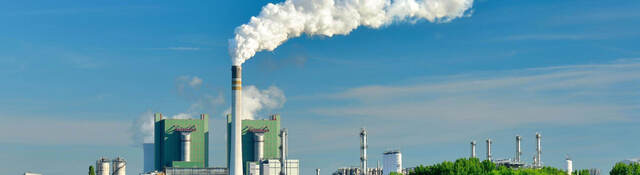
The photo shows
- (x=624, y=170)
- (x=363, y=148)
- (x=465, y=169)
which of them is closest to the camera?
(x=465, y=169)

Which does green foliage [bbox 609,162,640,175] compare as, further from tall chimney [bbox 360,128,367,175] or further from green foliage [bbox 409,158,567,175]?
tall chimney [bbox 360,128,367,175]

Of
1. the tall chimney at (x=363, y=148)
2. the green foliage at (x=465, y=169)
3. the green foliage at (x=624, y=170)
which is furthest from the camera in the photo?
the tall chimney at (x=363, y=148)

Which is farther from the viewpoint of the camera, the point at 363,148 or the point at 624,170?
the point at 363,148

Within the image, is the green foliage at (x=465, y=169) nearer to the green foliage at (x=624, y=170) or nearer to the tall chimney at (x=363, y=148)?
the green foliage at (x=624, y=170)

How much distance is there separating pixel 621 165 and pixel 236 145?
7137 centimetres

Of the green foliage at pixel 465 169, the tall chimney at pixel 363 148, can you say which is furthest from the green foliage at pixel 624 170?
the tall chimney at pixel 363 148

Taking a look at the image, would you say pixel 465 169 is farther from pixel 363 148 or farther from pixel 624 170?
pixel 363 148

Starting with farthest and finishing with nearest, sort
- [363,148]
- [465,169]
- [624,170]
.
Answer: [363,148], [624,170], [465,169]

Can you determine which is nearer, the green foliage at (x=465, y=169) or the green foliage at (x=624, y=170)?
the green foliage at (x=465, y=169)

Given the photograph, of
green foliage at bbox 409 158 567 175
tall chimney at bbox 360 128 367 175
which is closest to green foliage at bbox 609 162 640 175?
green foliage at bbox 409 158 567 175

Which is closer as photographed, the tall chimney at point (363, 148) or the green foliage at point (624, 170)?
the green foliage at point (624, 170)

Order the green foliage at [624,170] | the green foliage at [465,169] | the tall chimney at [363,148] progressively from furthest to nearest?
the tall chimney at [363,148] → the green foliage at [624,170] → the green foliage at [465,169]

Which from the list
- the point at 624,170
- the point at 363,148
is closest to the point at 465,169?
the point at 624,170

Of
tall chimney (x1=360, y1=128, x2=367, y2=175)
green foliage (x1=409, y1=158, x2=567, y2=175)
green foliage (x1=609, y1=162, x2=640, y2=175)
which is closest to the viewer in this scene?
green foliage (x1=409, y1=158, x2=567, y2=175)
